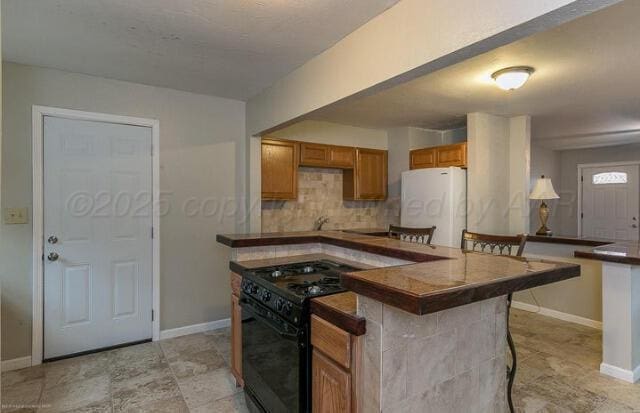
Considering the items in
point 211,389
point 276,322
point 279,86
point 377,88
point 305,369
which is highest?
point 279,86

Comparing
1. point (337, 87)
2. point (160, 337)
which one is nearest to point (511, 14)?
point (337, 87)

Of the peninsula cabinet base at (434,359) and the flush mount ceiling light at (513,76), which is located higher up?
the flush mount ceiling light at (513,76)

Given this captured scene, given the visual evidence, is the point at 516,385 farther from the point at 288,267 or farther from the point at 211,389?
the point at 211,389

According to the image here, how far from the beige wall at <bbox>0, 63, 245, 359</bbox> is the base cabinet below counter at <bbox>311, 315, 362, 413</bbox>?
2311 millimetres

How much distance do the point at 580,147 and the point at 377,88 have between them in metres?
6.63

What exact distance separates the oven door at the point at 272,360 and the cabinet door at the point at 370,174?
284cm

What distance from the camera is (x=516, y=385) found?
2.46 m

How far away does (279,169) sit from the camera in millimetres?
4020

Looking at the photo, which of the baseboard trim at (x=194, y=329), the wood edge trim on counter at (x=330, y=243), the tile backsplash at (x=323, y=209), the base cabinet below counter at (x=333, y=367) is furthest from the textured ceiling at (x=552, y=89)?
the baseboard trim at (x=194, y=329)

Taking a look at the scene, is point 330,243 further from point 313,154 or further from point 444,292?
point 313,154

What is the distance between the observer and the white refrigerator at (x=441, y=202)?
3.90 metres

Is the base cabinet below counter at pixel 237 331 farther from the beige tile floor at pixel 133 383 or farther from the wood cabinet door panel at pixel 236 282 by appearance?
the beige tile floor at pixel 133 383

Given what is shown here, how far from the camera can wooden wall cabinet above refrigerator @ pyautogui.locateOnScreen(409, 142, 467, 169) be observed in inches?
161

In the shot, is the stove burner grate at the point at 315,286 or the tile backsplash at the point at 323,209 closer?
the stove burner grate at the point at 315,286
